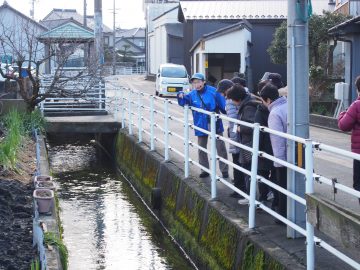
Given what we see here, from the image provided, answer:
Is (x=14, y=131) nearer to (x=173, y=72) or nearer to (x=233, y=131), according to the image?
(x=233, y=131)

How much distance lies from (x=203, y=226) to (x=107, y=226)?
267cm

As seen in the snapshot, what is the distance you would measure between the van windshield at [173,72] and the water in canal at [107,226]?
19.3 m

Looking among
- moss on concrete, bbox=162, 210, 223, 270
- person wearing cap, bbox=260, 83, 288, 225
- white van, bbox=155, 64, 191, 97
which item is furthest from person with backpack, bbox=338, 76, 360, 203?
white van, bbox=155, 64, 191, 97

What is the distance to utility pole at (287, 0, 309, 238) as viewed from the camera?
6.28m

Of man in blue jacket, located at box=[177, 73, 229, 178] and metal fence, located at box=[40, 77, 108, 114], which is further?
metal fence, located at box=[40, 77, 108, 114]

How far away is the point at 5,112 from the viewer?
18.0 meters

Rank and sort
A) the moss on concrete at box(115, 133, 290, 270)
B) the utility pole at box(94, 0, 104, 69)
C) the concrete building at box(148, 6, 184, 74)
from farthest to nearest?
the concrete building at box(148, 6, 184, 74) < the utility pole at box(94, 0, 104, 69) < the moss on concrete at box(115, 133, 290, 270)

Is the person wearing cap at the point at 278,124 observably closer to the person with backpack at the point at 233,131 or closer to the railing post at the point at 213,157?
the railing post at the point at 213,157

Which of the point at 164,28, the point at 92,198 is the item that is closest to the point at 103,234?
the point at 92,198

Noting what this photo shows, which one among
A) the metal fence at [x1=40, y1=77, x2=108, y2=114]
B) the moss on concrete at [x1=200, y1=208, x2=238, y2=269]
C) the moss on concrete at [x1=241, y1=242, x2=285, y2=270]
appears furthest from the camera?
the metal fence at [x1=40, y1=77, x2=108, y2=114]

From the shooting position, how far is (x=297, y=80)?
20.6 ft

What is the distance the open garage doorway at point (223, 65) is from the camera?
120ft

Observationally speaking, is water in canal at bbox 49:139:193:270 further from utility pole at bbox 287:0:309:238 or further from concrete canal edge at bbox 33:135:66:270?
utility pole at bbox 287:0:309:238

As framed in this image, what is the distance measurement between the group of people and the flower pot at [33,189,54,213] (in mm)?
2178
